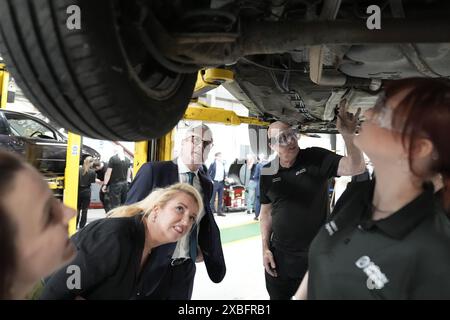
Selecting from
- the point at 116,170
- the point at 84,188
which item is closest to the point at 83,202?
the point at 84,188

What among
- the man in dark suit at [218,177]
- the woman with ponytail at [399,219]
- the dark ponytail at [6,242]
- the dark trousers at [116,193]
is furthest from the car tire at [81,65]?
the man in dark suit at [218,177]

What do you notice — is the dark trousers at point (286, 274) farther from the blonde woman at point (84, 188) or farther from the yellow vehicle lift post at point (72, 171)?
the blonde woman at point (84, 188)

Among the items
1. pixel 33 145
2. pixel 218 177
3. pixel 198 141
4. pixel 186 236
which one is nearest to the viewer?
pixel 186 236

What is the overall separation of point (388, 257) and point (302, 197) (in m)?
1.40

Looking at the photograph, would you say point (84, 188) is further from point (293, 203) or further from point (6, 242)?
point (6, 242)

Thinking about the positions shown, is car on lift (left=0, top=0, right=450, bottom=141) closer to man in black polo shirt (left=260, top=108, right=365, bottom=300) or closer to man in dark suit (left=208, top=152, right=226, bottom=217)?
man in black polo shirt (left=260, top=108, right=365, bottom=300)

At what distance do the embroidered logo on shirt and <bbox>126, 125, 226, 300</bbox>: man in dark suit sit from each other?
96cm

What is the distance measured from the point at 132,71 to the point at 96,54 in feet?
0.39

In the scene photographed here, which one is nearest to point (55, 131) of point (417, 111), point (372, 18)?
point (372, 18)

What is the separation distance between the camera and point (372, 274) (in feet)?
2.20

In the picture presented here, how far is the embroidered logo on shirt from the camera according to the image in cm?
66

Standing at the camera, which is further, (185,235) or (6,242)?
(185,235)

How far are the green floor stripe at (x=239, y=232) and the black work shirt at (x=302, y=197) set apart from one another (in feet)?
9.16

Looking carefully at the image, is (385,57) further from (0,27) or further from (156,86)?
(0,27)
